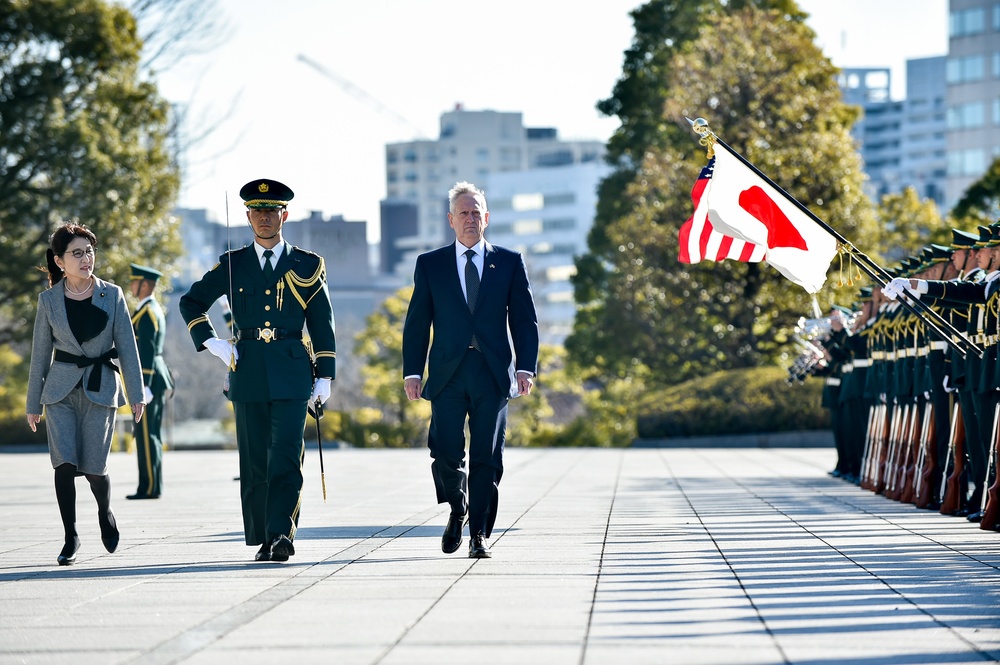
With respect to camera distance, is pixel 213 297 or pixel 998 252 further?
pixel 998 252

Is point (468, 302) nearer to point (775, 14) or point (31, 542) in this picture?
point (31, 542)

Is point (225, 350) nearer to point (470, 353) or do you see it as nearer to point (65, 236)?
point (65, 236)

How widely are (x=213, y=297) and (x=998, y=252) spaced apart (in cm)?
528

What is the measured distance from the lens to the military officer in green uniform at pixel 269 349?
9.23 metres

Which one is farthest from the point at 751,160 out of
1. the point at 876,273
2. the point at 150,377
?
the point at 876,273

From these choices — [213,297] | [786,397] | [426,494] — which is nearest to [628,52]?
[786,397]

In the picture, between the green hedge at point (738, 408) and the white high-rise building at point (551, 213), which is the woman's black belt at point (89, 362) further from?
the white high-rise building at point (551, 213)

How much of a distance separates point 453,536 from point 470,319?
126 centimetres

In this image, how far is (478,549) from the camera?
30.0ft

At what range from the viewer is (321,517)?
41.3 ft

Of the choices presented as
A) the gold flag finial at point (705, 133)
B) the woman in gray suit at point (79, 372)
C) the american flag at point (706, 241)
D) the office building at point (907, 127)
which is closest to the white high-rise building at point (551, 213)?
the office building at point (907, 127)

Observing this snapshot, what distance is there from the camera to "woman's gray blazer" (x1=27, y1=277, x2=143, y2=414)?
30.8ft

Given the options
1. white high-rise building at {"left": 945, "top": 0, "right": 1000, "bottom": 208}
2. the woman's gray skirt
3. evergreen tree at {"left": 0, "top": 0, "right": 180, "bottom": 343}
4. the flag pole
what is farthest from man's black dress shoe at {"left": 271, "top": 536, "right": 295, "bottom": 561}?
white high-rise building at {"left": 945, "top": 0, "right": 1000, "bottom": 208}

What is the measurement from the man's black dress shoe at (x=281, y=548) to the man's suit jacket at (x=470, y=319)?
3.77 feet
